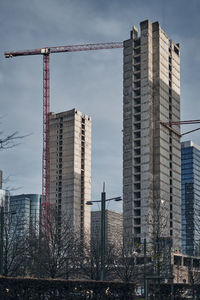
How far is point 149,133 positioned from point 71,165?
51948 millimetres

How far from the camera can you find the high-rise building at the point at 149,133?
134 m

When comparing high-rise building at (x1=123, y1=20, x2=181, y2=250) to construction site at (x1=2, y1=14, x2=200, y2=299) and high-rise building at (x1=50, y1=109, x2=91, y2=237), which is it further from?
high-rise building at (x1=50, y1=109, x2=91, y2=237)

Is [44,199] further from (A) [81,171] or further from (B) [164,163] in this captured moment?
(B) [164,163]

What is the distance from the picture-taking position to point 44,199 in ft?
615

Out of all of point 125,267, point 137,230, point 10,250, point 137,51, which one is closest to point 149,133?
point 137,51

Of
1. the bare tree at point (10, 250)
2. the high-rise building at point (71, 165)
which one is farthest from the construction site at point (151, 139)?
the bare tree at point (10, 250)

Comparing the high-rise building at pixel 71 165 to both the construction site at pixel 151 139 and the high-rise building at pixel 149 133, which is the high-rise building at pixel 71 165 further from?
the high-rise building at pixel 149 133

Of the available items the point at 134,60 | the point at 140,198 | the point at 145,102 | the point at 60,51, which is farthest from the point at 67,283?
the point at 60,51

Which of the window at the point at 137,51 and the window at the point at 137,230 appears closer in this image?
the window at the point at 137,230

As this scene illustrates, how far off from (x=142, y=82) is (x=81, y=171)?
5745 cm

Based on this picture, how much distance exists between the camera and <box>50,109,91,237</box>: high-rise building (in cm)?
18050

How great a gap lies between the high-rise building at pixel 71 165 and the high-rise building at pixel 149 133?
1774 inches

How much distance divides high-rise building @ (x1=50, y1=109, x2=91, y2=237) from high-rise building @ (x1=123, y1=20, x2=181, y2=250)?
148 feet

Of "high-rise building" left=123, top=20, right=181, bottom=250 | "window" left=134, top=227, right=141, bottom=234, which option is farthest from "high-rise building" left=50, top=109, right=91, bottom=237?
"window" left=134, top=227, right=141, bottom=234
